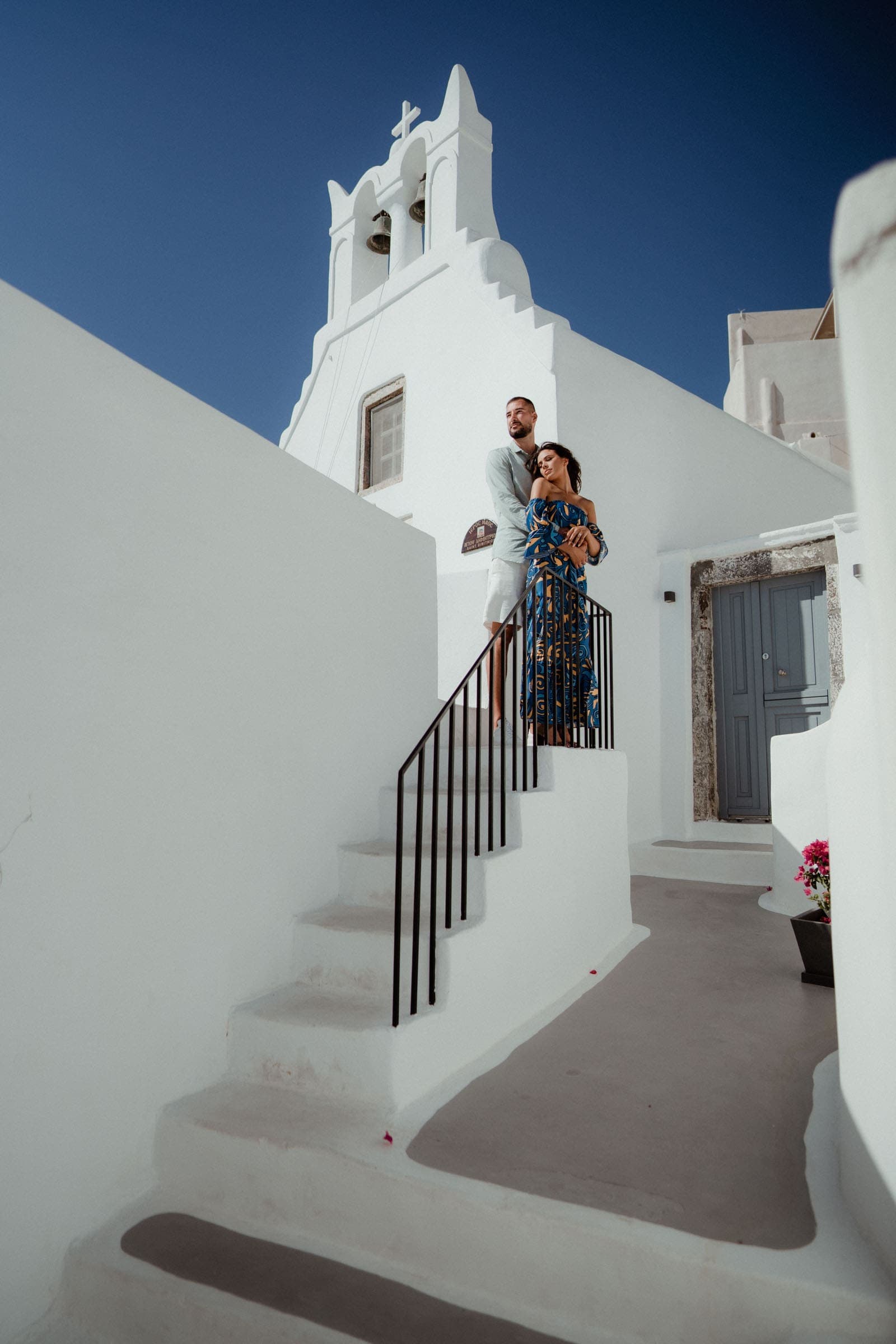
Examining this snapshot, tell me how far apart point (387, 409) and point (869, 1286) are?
8.27 meters

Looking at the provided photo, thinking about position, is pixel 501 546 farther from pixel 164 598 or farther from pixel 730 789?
pixel 730 789

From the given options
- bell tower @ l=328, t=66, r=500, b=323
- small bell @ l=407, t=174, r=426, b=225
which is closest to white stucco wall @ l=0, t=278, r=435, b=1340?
bell tower @ l=328, t=66, r=500, b=323

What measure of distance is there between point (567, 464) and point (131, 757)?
3.22m

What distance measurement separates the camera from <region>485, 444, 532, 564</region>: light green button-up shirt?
4824mm

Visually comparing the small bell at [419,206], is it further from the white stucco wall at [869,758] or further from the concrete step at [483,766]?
the white stucco wall at [869,758]

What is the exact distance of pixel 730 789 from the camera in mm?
7277

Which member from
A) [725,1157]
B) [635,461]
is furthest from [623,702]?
[725,1157]

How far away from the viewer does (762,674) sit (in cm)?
726

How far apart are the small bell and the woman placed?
5996 mm

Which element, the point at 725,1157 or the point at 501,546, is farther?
the point at 501,546

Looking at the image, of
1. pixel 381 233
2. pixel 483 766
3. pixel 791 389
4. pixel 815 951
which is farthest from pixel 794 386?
pixel 815 951

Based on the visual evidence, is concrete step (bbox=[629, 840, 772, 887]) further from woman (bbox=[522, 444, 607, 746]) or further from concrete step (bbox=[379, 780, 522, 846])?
concrete step (bbox=[379, 780, 522, 846])

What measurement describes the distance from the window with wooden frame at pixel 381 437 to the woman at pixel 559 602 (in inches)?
152

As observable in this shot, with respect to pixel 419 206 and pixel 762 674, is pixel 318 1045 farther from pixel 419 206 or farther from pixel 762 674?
pixel 419 206
